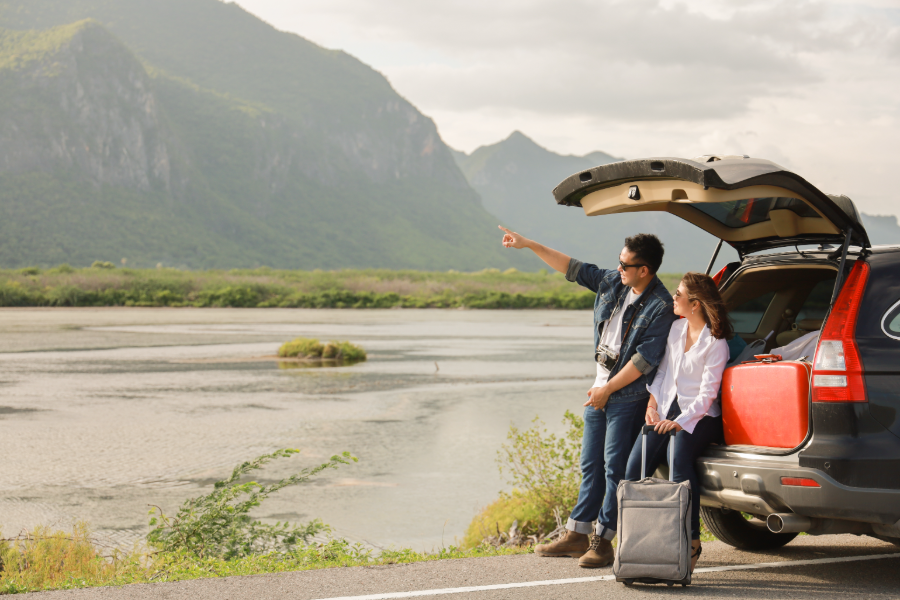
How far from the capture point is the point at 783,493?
434 centimetres

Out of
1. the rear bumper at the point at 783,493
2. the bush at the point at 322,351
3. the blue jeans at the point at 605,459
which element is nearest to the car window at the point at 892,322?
the rear bumper at the point at 783,493

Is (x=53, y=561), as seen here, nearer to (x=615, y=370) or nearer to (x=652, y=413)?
(x=615, y=370)

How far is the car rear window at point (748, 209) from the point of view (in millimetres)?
5246

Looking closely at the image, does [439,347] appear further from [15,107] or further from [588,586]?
[15,107]

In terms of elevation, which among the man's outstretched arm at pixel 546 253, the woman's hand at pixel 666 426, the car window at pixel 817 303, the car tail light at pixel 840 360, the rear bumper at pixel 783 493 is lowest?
the rear bumper at pixel 783 493

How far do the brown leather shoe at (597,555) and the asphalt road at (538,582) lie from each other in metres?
0.06

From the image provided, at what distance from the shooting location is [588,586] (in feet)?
15.8

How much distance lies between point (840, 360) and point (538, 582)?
215 centimetres

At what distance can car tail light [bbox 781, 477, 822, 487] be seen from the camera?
425cm

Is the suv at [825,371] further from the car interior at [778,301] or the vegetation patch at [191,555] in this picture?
the vegetation patch at [191,555]

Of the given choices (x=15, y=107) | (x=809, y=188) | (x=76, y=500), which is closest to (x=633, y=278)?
(x=809, y=188)

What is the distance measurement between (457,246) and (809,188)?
190m

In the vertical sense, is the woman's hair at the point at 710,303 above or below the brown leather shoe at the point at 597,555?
above

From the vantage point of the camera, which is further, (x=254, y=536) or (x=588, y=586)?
(x=254, y=536)
